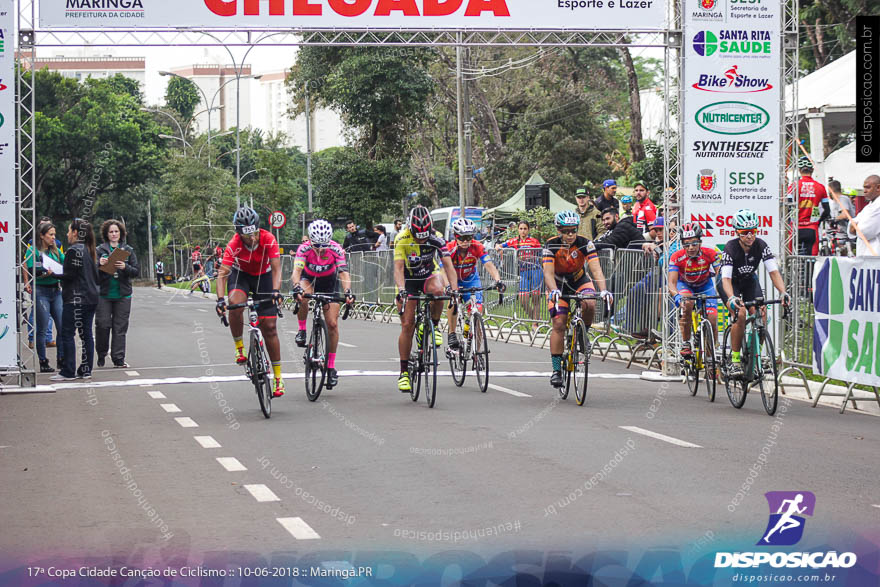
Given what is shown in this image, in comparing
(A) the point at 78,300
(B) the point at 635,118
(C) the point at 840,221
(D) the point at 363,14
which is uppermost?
(B) the point at 635,118

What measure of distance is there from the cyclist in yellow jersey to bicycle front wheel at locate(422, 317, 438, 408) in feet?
0.30

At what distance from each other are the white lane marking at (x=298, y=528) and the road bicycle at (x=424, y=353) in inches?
213

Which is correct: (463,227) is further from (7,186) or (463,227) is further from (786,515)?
(786,515)

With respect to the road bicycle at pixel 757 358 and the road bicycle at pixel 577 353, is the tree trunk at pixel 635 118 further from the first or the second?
the road bicycle at pixel 757 358

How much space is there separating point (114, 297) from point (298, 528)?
38.3 ft

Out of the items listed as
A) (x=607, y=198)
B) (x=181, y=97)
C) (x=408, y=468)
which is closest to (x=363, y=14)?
(x=607, y=198)

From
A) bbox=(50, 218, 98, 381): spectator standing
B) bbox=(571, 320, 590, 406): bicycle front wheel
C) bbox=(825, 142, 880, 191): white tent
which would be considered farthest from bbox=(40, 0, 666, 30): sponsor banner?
bbox=(825, 142, 880, 191): white tent

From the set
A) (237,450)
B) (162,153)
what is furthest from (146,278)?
(237,450)

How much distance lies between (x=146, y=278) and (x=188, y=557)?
98.3 metres

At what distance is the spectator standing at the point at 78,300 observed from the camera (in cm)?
1592

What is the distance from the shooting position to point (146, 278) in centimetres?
10175

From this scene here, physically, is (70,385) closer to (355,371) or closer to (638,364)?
(355,371)

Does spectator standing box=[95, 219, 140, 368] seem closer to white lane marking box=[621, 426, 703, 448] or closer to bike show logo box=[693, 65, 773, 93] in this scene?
bike show logo box=[693, 65, 773, 93]

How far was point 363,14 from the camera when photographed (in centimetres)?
1584
